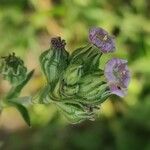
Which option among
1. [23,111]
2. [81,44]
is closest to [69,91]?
[23,111]

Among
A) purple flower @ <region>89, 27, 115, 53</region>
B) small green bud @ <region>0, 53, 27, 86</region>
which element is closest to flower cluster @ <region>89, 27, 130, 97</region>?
purple flower @ <region>89, 27, 115, 53</region>

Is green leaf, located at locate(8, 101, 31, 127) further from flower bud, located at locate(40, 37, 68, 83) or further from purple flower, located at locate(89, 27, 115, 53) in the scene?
purple flower, located at locate(89, 27, 115, 53)

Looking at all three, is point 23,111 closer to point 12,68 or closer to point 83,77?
point 12,68

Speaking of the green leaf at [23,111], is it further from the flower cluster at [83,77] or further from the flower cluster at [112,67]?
the flower cluster at [112,67]

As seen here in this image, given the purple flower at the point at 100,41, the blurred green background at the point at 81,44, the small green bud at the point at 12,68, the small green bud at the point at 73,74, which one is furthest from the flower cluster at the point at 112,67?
the blurred green background at the point at 81,44

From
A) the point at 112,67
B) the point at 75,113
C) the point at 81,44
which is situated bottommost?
the point at 75,113

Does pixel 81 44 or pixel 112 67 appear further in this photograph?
pixel 81 44

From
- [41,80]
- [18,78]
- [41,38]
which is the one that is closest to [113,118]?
A: [41,80]
